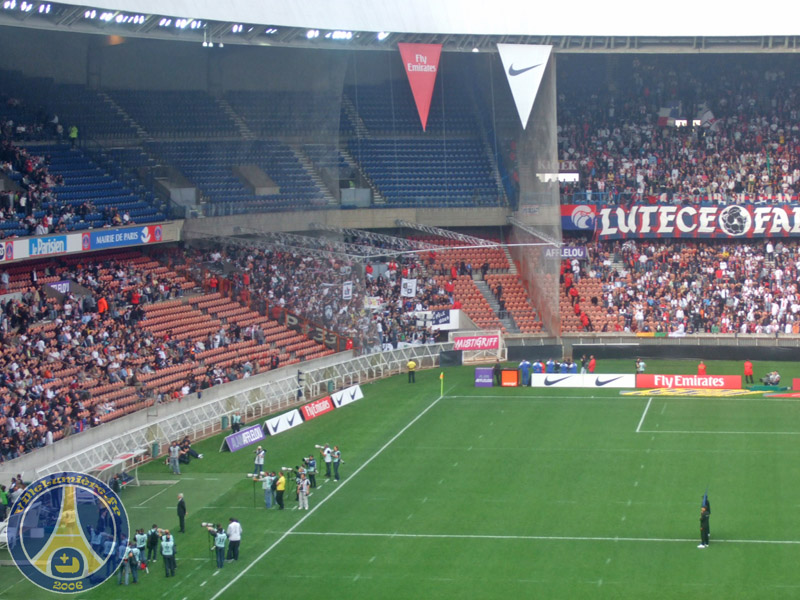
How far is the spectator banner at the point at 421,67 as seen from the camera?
59438 mm

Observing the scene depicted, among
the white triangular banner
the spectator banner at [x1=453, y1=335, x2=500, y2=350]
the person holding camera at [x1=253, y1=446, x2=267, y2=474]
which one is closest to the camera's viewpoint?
the person holding camera at [x1=253, y1=446, x2=267, y2=474]

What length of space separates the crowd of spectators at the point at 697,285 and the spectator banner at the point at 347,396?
1482cm

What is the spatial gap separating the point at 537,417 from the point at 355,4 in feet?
69.5

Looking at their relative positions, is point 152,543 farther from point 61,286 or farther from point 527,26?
point 527,26

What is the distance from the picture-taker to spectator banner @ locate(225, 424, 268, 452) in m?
43.2

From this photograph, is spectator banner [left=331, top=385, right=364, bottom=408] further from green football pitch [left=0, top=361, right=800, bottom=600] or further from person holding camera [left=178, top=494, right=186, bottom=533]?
person holding camera [left=178, top=494, right=186, bottom=533]

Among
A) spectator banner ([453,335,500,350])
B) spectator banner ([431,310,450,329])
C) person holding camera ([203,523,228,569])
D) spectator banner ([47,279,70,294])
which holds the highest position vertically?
spectator banner ([47,279,70,294])

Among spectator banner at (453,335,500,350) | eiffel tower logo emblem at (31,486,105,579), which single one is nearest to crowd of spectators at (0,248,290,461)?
eiffel tower logo emblem at (31,486,105,579)

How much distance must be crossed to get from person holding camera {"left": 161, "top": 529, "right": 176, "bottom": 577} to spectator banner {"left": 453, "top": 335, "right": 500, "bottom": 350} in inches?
1056

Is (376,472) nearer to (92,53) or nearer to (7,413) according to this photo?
(7,413)

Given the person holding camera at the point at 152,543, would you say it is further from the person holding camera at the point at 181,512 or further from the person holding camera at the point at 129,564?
the person holding camera at the point at 181,512

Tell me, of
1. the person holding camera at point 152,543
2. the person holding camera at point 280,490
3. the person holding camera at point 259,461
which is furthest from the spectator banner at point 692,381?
the person holding camera at point 152,543

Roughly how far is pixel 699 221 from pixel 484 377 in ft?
56.6

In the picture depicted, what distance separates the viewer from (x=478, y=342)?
57.1 metres
